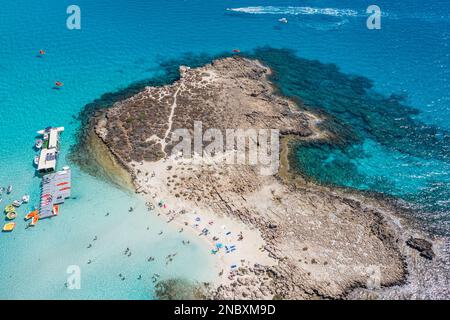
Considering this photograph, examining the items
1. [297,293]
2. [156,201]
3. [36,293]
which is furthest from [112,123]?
[297,293]

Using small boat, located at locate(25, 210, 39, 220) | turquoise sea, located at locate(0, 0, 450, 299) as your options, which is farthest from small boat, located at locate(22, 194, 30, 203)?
small boat, located at locate(25, 210, 39, 220)

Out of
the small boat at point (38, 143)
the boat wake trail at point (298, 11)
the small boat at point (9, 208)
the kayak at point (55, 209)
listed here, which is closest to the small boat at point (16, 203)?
the small boat at point (9, 208)

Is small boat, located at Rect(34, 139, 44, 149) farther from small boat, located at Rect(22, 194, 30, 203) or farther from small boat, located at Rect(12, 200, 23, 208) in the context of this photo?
small boat, located at Rect(12, 200, 23, 208)

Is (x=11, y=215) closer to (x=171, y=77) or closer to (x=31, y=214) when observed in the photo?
(x=31, y=214)

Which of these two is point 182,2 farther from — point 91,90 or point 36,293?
point 36,293

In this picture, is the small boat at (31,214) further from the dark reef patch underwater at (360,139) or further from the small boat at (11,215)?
the dark reef patch underwater at (360,139)

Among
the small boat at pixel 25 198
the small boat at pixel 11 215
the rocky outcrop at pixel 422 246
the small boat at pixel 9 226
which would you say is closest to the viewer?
the rocky outcrop at pixel 422 246

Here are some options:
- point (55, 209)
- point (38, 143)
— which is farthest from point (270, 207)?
point (38, 143)
